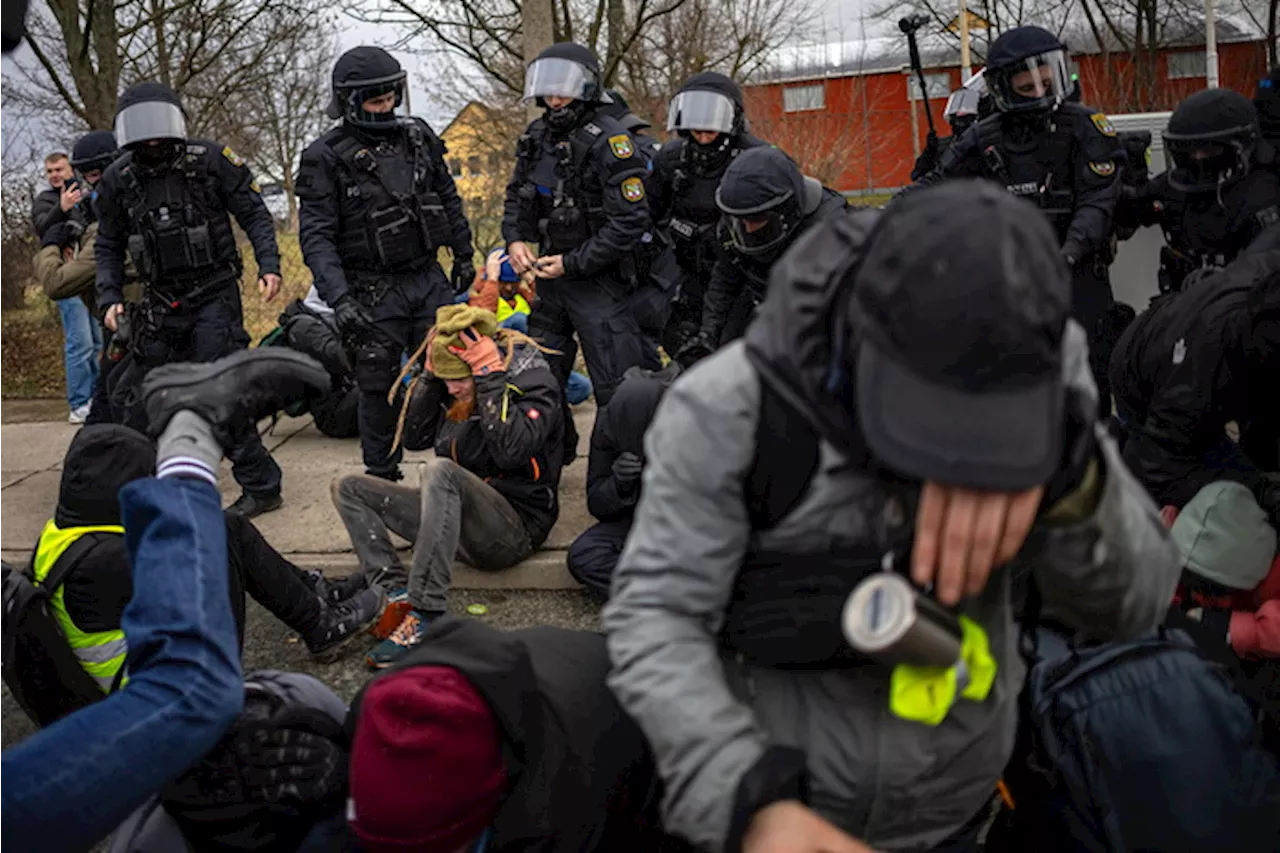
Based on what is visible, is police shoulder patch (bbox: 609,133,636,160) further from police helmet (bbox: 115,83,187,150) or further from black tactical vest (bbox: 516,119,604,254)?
police helmet (bbox: 115,83,187,150)

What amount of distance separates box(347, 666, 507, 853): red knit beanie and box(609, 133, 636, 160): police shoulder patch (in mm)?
4122

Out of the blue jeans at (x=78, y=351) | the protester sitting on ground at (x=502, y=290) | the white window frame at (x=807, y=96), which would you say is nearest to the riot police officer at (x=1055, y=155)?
the protester sitting on ground at (x=502, y=290)

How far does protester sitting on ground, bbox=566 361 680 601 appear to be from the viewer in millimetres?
4414

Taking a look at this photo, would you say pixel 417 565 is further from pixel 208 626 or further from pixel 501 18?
pixel 501 18

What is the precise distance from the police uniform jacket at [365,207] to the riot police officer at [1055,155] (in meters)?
2.25

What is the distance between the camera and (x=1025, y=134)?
5.69 meters

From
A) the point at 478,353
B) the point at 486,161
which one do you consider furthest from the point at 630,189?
the point at 486,161

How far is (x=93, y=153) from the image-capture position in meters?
7.30

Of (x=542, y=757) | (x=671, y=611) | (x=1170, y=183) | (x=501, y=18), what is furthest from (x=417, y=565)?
(x=501, y=18)

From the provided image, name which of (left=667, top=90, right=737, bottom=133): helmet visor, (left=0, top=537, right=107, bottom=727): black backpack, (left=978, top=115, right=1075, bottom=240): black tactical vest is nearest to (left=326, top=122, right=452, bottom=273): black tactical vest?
(left=667, top=90, right=737, bottom=133): helmet visor

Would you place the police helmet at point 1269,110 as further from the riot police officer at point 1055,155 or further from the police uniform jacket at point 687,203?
the police uniform jacket at point 687,203

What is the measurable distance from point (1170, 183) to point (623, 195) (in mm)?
2339

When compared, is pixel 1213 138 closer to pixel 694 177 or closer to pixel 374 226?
pixel 694 177

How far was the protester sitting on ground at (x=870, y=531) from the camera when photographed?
119 cm
